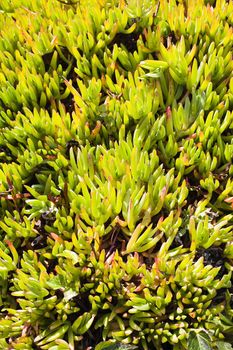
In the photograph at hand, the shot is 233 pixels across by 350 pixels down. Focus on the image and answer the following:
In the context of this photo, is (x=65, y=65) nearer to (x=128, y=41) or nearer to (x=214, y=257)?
(x=128, y=41)

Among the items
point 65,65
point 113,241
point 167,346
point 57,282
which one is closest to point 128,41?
point 65,65

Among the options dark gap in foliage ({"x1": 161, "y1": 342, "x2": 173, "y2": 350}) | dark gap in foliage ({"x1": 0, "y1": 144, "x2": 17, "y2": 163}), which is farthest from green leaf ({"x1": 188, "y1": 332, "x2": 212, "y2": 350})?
dark gap in foliage ({"x1": 0, "y1": 144, "x2": 17, "y2": 163})

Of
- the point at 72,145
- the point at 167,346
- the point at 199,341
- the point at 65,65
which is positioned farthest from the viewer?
the point at 65,65

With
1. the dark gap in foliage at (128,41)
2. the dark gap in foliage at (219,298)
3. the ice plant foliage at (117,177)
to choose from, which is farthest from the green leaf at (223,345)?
the dark gap in foliage at (128,41)

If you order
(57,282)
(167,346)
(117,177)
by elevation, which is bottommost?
(167,346)

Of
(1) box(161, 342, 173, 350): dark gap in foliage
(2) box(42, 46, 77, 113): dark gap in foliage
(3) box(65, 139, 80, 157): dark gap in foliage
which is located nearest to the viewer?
(1) box(161, 342, 173, 350): dark gap in foliage

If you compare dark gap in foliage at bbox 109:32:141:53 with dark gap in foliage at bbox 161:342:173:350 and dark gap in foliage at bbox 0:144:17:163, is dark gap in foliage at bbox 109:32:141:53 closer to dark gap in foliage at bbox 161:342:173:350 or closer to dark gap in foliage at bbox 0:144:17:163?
dark gap in foliage at bbox 0:144:17:163

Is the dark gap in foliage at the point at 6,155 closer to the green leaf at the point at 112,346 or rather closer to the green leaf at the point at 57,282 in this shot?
the green leaf at the point at 57,282

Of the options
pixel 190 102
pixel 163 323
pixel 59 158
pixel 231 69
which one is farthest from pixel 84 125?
pixel 163 323
